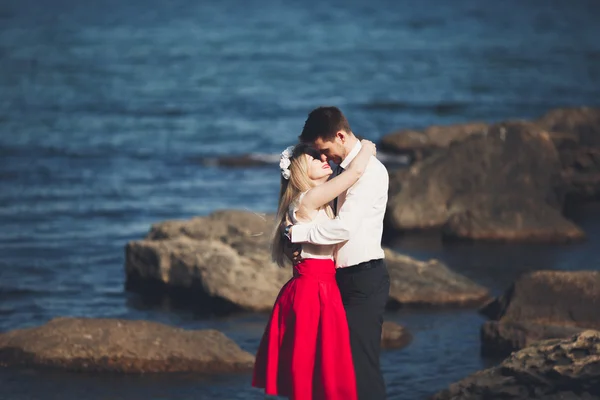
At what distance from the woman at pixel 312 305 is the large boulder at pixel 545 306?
10.8 feet

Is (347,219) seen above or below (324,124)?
below

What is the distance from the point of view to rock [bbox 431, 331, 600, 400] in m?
8.23

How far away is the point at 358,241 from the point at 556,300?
3.99 metres

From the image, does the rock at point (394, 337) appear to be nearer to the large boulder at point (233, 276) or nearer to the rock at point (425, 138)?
the large boulder at point (233, 276)

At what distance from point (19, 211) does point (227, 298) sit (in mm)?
7106

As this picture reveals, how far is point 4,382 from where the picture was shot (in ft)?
32.6

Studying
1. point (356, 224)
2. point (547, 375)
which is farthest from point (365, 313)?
point (547, 375)

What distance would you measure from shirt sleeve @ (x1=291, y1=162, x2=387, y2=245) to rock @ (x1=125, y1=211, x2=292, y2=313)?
4.11m

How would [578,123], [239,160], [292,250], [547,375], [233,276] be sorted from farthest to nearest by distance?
1. [239,160]
2. [578,123]
3. [233,276]
4. [547,375]
5. [292,250]

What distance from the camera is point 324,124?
732 centimetres

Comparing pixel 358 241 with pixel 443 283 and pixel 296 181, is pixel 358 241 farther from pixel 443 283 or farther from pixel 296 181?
pixel 443 283

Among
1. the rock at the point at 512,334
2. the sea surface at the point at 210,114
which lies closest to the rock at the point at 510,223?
the sea surface at the point at 210,114

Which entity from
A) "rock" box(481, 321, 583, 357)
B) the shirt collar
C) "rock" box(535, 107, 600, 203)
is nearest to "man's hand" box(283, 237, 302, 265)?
the shirt collar

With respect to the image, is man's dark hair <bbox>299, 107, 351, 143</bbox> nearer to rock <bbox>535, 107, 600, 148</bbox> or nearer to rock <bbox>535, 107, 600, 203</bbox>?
rock <bbox>535, 107, 600, 203</bbox>
